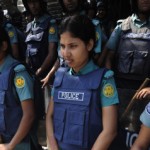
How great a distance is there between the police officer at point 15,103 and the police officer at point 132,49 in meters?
0.79

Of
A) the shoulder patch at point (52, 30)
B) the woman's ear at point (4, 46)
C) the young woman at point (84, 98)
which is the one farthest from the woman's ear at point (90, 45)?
the shoulder patch at point (52, 30)

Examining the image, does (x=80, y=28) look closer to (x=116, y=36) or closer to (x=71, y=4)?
(x=116, y=36)

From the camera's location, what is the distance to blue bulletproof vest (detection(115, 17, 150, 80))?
267 centimetres

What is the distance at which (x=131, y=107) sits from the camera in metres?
2.24

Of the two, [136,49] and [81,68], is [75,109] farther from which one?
[136,49]

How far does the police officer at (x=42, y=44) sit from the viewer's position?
3.27m

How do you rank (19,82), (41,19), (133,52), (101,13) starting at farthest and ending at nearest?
(101,13) → (41,19) → (133,52) → (19,82)

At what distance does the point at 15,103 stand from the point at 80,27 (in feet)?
2.36

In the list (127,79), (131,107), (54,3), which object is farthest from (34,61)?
(54,3)

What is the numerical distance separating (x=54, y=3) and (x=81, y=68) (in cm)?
591

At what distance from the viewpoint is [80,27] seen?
1913mm

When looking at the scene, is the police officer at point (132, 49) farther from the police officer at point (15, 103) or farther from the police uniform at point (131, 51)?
the police officer at point (15, 103)

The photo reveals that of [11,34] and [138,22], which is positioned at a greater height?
[138,22]

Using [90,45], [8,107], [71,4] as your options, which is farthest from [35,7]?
[90,45]
